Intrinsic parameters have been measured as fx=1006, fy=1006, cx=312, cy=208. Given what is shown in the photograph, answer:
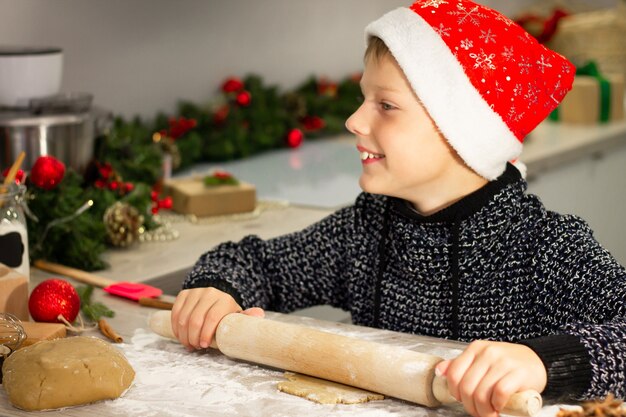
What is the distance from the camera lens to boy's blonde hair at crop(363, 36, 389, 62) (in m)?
1.28

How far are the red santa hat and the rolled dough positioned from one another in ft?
1.22

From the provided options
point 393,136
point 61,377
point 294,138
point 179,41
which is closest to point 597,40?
point 294,138

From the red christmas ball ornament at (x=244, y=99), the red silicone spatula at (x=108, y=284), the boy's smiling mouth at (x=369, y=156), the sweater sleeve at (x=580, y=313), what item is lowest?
the red silicone spatula at (x=108, y=284)

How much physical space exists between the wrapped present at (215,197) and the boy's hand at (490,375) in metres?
1.08

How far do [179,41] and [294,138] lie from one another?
0.39 m

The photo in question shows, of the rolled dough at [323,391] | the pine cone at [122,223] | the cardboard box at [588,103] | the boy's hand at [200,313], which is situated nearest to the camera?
the rolled dough at [323,391]

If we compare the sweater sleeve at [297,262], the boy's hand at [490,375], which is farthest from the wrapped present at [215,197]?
the boy's hand at [490,375]

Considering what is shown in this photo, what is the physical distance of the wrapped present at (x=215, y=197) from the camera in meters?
1.99

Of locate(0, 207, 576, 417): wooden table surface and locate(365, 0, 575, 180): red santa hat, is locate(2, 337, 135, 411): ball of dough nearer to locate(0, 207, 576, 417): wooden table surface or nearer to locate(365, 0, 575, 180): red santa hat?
locate(0, 207, 576, 417): wooden table surface

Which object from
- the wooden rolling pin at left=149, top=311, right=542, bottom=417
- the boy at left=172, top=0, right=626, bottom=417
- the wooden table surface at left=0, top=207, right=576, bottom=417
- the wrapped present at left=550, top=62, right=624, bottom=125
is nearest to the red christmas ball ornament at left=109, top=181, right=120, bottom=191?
the wooden table surface at left=0, top=207, right=576, bottom=417

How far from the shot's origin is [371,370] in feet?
3.32

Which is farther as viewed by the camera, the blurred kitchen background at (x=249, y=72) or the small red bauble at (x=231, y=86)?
the small red bauble at (x=231, y=86)

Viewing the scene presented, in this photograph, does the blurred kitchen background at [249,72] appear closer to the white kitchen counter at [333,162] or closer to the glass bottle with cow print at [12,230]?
the white kitchen counter at [333,162]

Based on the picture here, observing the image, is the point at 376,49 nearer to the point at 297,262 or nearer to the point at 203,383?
the point at 297,262
